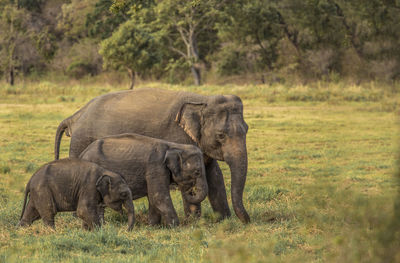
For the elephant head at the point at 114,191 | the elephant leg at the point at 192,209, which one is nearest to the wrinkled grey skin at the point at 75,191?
the elephant head at the point at 114,191

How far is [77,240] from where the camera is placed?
6738 mm

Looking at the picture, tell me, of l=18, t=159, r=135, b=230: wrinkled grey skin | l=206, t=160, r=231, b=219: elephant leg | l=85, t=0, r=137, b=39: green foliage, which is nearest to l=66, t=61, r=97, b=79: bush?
l=85, t=0, r=137, b=39: green foliage

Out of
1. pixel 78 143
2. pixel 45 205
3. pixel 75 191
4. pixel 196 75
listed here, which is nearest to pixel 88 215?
pixel 75 191

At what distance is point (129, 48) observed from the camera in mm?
34938

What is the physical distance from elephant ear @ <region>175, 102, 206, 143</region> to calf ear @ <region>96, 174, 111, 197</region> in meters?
1.52

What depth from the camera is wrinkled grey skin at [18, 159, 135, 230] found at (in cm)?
768

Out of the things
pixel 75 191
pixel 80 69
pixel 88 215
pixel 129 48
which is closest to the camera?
pixel 88 215

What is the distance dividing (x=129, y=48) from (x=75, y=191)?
2775 cm

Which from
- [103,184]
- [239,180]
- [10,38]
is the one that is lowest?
[239,180]

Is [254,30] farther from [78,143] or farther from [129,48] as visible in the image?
[78,143]

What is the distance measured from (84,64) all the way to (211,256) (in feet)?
135

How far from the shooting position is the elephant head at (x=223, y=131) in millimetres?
8359

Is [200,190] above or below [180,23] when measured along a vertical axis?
below

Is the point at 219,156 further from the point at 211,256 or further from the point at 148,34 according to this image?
the point at 148,34
